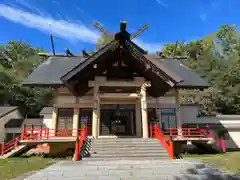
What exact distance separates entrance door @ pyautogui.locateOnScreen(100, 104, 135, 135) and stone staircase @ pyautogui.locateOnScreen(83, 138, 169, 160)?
12.7 feet

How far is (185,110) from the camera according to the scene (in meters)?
19.8

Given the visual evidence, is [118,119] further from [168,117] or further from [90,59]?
[90,59]

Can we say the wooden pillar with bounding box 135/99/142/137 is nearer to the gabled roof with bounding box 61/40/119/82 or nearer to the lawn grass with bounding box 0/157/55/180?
the gabled roof with bounding box 61/40/119/82

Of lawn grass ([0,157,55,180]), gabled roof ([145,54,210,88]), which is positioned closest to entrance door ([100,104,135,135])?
gabled roof ([145,54,210,88])

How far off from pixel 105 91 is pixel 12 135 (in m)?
19.9

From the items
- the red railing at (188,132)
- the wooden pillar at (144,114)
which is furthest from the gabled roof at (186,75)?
the red railing at (188,132)

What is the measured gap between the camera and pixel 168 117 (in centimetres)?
1549

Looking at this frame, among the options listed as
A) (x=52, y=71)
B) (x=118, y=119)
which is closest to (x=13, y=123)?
(x=52, y=71)

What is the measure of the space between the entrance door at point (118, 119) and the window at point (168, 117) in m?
2.61

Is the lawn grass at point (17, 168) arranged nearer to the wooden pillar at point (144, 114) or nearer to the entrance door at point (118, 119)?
the wooden pillar at point (144, 114)

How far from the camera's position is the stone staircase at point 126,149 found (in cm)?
977

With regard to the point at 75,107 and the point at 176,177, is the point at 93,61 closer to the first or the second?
the point at 75,107

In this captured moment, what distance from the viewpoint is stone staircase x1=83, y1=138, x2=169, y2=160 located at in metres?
9.77

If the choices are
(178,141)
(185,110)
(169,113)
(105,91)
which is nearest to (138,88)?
(105,91)
